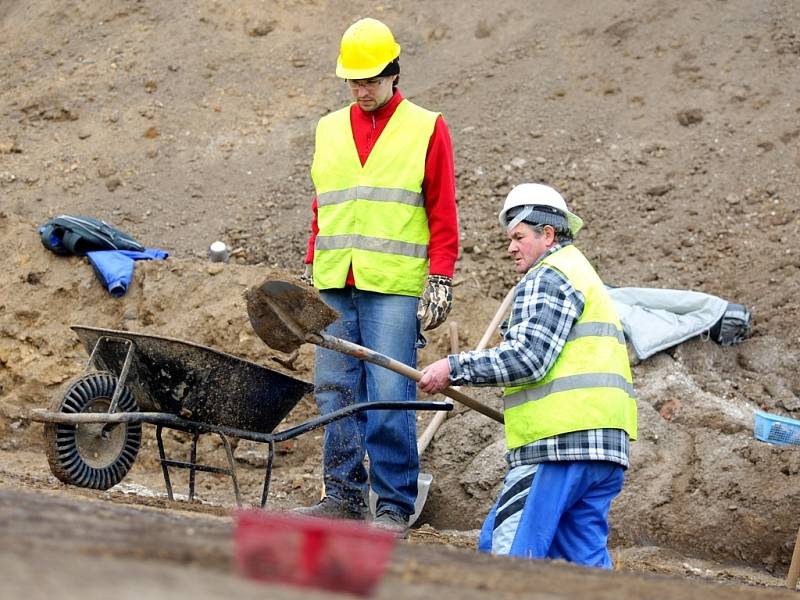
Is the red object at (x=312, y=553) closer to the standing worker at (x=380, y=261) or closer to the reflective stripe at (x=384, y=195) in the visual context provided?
the standing worker at (x=380, y=261)

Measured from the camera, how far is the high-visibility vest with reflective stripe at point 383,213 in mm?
4984

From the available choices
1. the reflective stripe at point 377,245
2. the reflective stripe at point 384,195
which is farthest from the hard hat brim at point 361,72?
the reflective stripe at point 377,245

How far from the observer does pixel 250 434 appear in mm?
4770

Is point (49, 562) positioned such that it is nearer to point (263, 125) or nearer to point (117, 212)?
point (117, 212)

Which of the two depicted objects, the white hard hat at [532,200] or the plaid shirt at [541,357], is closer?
the plaid shirt at [541,357]

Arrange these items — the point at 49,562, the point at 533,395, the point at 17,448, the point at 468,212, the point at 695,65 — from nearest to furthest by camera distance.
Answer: the point at 49,562
the point at 533,395
the point at 17,448
the point at 468,212
the point at 695,65

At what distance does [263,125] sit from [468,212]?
2.82 meters

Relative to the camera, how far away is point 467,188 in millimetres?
9711

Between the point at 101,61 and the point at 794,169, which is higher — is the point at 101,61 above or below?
above

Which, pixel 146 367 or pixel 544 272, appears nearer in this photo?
pixel 544 272

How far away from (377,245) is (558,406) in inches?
53.0

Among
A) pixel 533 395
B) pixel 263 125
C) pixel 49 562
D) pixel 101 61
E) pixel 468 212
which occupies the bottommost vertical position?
pixel 49 562

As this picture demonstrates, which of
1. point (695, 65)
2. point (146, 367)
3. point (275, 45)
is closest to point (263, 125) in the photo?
point (275, 45)

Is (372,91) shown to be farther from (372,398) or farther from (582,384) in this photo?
(582,384)
